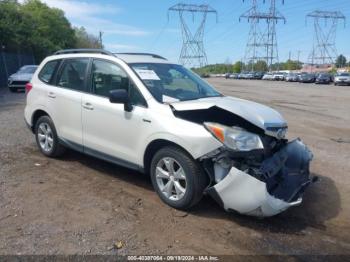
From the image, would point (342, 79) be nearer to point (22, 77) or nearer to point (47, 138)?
point (22, 77)

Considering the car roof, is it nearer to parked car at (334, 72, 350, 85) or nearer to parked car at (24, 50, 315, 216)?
parked car at (24, 50, 315, 216)

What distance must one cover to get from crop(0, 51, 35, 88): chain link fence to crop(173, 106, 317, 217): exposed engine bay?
26348 mm

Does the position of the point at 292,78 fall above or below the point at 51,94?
below

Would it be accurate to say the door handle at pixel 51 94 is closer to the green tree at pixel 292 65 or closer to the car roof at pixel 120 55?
the car roof at pixel 120 55

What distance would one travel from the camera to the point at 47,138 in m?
6.72

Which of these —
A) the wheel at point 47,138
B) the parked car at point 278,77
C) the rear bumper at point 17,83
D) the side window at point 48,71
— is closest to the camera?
the wheel at point 47,138

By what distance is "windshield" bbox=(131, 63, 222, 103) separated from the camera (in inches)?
204

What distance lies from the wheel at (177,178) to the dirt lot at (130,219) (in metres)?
0.16

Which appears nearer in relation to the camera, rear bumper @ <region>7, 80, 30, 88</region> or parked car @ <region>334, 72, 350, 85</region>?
rear bumper @ <region>7, 80, 30, 88</region>

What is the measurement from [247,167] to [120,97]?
182 centimetres

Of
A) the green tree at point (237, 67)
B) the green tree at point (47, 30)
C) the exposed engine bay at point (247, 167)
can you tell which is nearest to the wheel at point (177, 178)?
the exposed engine bay at point (247, 167)

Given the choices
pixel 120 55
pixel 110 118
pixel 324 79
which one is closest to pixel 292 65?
pixel 324 79

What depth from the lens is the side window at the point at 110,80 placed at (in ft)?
17.0

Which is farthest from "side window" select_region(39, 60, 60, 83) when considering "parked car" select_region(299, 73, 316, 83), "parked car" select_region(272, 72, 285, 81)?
"parked car" select_region(272, 72, 285, 81)
